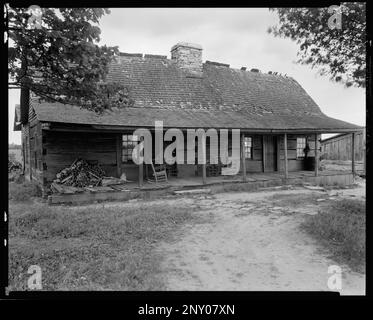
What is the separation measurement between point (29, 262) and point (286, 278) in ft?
12.8

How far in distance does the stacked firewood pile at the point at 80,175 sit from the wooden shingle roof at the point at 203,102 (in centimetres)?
185

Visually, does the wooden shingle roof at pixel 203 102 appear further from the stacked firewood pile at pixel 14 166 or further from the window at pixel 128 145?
the stacked firewood pile at pixel 14 166

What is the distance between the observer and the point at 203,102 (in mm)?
15172

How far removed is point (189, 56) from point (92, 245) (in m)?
13.8

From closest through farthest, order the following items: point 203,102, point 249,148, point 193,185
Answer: point 193,185
point 203,102
point 249,148

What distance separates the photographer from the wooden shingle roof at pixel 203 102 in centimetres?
1167

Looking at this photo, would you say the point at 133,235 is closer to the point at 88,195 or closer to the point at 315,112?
the point at 88,195

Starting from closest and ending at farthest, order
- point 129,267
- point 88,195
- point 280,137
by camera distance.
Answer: point 129,267
point 88,195
point 280,137

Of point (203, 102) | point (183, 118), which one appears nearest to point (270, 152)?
point (203, 102)

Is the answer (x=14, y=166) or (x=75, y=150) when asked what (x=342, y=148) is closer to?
(x=75, y=150)
